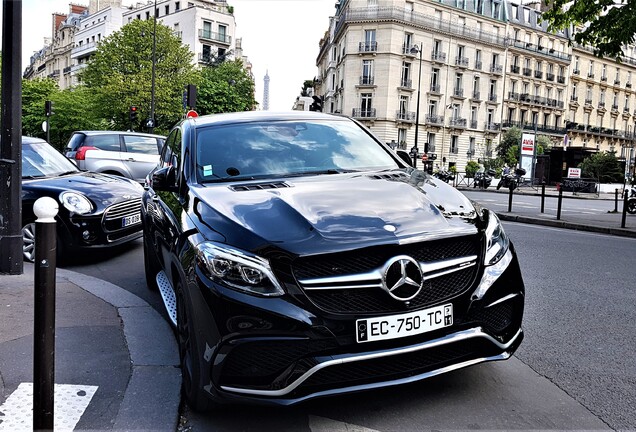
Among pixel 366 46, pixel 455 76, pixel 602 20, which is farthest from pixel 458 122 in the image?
pixel 602 20

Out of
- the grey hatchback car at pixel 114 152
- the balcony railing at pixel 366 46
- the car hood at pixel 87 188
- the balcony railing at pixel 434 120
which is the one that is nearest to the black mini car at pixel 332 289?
the car hood at pixel 87 188

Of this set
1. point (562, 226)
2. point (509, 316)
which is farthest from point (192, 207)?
point (562, 226)

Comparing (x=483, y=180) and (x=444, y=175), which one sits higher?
(x=444, y=175)

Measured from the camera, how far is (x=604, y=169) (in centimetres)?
4203

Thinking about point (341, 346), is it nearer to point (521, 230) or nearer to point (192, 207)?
point (192, 207)

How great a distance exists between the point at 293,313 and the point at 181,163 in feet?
6.29

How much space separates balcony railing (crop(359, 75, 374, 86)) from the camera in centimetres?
6600

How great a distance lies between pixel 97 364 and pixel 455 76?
7083 centimetres

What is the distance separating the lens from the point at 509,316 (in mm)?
3117

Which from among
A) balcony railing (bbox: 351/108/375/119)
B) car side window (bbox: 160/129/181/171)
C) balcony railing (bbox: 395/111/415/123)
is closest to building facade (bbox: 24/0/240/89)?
balcony railing (bbox: 351/108/375/119)

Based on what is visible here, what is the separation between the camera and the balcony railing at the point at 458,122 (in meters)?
69.4

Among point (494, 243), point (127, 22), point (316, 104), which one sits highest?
point (127, 22)

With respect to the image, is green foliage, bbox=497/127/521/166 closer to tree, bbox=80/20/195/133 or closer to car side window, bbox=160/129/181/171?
tree, bbox=80/20/195/133

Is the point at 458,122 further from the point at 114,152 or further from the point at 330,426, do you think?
the point at 330,426
